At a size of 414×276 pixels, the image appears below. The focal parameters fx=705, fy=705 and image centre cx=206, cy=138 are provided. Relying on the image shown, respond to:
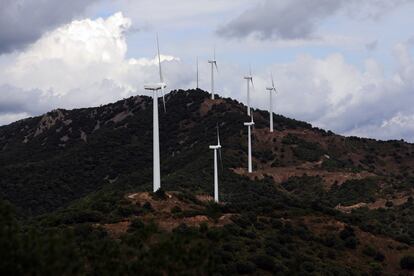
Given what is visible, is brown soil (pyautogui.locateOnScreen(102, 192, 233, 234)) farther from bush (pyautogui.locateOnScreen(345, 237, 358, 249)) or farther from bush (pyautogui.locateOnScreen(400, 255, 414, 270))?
bush (pyautogui.locateOnScreen(400, 255, 414, 270))

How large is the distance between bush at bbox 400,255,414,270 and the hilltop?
19.9 inches

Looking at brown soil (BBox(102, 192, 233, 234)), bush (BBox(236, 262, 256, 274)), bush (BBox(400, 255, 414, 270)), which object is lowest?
bush (BBox(400, 255, 414, 270))

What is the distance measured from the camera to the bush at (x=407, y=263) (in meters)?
70.7

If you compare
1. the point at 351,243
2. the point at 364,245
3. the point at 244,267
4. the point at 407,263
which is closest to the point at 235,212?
the point at 351,243

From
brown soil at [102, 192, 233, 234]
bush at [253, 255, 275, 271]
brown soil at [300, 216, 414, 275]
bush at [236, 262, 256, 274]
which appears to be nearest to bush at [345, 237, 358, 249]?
brown soil at [300, 216, 414, 275]

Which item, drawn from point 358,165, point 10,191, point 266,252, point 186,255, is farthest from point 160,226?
point 358,165

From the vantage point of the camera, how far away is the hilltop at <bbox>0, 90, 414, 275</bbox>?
122ft

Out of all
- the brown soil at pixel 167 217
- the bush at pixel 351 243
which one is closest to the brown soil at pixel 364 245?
the bush at pixel 351 243

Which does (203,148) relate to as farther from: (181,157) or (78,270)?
(78,270)

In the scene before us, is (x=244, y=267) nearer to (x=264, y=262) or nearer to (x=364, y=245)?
(x=264, y=262)

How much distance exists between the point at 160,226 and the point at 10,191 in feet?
365

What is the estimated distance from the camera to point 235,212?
82.9 meters

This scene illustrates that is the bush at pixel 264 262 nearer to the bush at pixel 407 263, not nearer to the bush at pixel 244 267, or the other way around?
the bush at pixel 244 267

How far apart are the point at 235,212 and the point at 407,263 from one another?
21.0 meters
